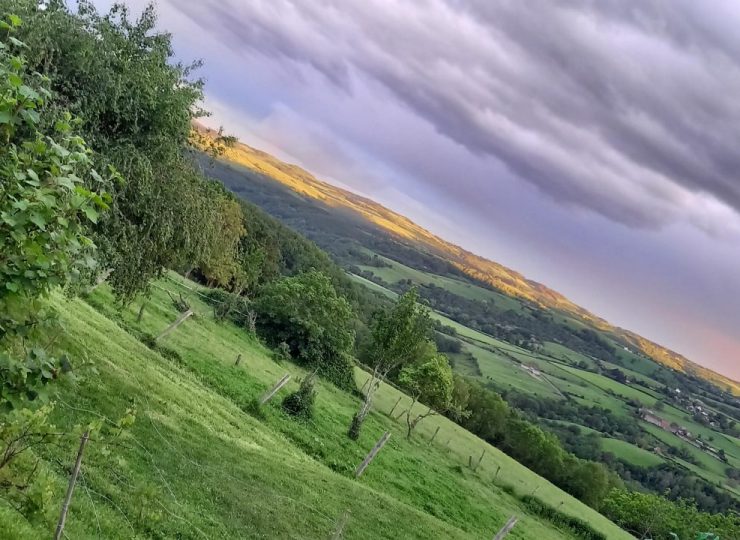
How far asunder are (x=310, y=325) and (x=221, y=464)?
1628 inches

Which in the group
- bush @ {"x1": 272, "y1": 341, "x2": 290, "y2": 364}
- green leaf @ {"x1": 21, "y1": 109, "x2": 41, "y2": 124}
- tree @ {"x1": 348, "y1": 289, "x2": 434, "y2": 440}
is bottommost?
bush @ {"x1": 272, "y1": 341, "x2": 290, "y2": 364}

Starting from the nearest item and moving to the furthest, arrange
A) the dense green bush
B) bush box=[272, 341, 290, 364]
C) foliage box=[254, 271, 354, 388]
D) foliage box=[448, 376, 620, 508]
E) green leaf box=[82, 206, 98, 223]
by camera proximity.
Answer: green leaf box=[82, 206, 98, 223] → the dense green bush → bush box=[272, 341, 290, 364] → foliage box=[254, 271, 354, 388] → foliage box=[448, 376, 620, 508]

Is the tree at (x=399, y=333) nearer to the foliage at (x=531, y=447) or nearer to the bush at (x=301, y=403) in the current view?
the bush at (x=301, y=403)

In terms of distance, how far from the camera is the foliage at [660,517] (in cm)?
6819

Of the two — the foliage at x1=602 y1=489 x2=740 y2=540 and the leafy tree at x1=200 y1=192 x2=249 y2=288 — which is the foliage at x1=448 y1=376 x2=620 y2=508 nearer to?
the foliage at x1=602 y1=489 x2=740 y2=540

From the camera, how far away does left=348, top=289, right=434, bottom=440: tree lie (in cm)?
3806

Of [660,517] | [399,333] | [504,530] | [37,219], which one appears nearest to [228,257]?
[399,333]

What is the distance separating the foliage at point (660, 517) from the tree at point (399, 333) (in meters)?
49.8

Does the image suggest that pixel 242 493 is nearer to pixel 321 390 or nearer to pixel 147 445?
pixel 147 445

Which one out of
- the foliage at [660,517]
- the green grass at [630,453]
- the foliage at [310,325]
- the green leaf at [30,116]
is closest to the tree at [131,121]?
the green leaf at [30,116]

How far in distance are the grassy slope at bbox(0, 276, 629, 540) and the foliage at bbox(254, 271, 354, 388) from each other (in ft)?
34.3

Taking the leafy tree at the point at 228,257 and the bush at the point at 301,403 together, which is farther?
the leafy tree at the point at 228,257

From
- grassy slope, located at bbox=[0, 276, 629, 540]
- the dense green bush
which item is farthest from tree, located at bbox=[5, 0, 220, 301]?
the dense green bush

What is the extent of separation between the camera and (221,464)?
1931cm
